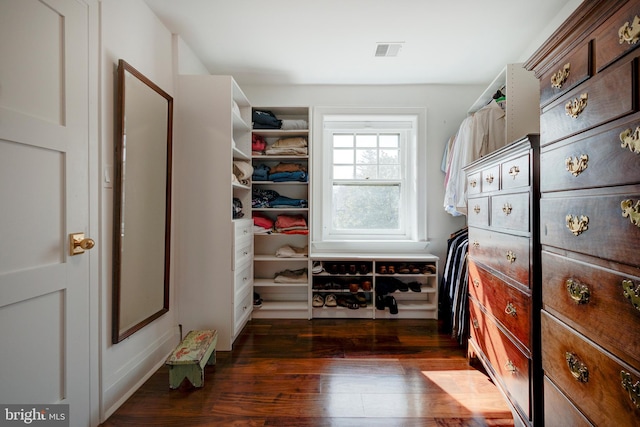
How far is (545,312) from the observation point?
3.51 ft

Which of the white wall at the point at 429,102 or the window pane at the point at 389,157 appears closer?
the white wall at the point at 429,102

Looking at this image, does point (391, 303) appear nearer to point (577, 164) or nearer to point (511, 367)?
point (511, 367)

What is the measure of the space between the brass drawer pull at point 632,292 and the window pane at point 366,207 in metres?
2.26

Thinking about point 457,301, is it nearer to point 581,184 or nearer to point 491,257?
point 491,257

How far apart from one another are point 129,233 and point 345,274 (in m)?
1.75

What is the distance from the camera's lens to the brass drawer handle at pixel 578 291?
0.87 metres

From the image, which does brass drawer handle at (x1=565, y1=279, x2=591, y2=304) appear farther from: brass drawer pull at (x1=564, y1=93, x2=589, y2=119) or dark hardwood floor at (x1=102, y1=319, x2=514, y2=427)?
dark hardwood floor at (x1=102, y1=319, x2=514, y2=427)

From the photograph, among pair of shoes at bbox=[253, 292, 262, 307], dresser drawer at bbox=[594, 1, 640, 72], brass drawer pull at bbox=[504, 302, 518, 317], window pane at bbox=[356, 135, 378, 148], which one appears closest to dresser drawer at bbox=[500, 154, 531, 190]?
dresser drawer at bbox=[594, 1, 640, 72]

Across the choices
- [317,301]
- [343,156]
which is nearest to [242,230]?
[317,301]

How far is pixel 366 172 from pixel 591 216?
2.25 metres

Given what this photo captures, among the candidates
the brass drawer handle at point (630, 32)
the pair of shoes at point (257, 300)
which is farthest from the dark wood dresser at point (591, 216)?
the pair of shoes at point (257, 300)

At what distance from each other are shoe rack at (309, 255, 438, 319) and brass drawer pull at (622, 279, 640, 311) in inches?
73.8

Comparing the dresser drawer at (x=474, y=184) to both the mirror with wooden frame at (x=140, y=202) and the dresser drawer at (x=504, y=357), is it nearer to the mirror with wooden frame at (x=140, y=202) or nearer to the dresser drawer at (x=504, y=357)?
the dresser drawer at (x=504, y=357)

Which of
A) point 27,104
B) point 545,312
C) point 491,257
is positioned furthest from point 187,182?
point 545,312
